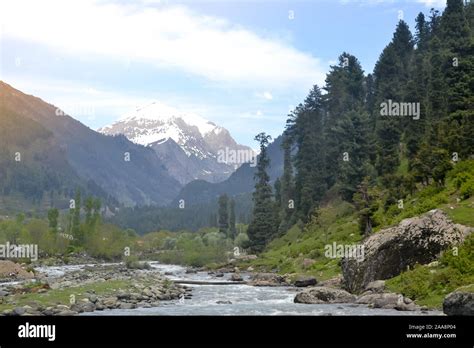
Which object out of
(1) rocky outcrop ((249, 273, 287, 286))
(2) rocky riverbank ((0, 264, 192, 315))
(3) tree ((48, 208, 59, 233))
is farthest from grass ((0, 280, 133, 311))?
(3) tree ((48, 208, 59, 233))

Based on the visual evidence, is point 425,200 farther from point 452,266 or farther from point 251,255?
point 251,255

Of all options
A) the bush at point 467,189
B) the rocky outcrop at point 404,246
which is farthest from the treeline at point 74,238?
the bush at point 467,189

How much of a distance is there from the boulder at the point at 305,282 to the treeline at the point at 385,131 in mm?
10645

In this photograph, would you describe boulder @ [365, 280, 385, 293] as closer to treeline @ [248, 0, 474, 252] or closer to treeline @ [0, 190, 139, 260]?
treeline @ [248, 0, 474, 252]

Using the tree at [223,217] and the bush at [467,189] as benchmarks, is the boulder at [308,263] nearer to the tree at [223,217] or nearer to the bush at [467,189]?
the bush at [467,189]

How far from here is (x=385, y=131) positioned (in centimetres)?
10062

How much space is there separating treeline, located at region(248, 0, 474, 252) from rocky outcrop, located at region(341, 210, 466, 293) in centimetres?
860

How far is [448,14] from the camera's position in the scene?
10975cm

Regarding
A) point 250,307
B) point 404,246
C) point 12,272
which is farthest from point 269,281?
point 12,272

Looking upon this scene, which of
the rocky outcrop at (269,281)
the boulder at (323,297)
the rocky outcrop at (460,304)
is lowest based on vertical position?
the rocky outcrop at (269,281)

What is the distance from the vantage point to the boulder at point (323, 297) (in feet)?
157

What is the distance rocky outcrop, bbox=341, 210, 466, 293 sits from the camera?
47.4 m

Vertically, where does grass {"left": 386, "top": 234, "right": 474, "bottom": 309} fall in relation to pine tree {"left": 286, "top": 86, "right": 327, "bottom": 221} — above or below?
below
